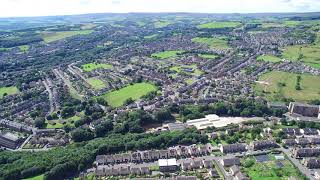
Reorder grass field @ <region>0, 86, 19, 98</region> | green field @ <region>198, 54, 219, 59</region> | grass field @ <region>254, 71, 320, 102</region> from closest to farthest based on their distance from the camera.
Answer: grass field @ <region>254, 71, 320, 102</region> → grass field @ <region>0, 86, 19, 98</region> → green field @ <region>198, 54, 219, 59</region>

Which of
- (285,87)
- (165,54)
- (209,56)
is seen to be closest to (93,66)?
(165,54)

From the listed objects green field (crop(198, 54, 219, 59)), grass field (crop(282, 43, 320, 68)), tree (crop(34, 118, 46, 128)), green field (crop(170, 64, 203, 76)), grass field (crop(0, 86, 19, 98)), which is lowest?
grass field (crop(0, 86, 19, 98))

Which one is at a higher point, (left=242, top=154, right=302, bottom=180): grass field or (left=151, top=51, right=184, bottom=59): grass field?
(left=242, top=154, right=302, bottom=180): grass field

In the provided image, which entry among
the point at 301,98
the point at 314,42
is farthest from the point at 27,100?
the point at 314,42

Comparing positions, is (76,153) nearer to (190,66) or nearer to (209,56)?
(190,66)

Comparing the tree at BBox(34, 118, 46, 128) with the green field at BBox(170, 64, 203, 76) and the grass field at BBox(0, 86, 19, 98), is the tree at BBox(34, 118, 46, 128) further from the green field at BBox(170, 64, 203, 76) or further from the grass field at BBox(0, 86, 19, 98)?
the green field at BBox(170, 64, 203, 76)

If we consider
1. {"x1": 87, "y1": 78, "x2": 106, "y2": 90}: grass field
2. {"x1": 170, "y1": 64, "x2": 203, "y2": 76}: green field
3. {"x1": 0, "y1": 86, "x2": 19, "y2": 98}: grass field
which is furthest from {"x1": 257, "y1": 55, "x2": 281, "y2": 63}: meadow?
{"x1": 0, "y1": 86, "x2": 19, "y2": 98}: grass field
